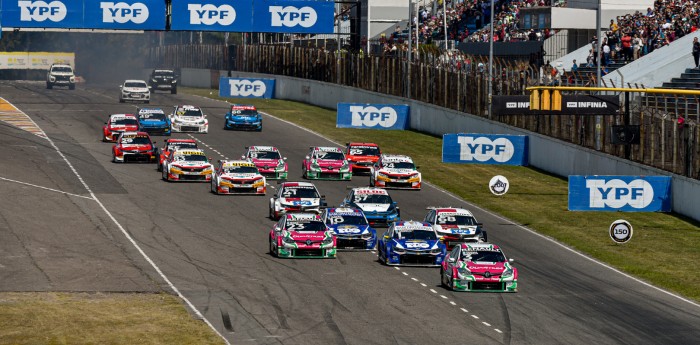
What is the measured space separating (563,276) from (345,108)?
3284cm

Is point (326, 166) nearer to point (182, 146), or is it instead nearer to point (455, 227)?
point (182, 146)

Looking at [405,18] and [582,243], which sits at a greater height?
[405,18]

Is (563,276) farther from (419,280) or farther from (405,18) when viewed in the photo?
(405,18)

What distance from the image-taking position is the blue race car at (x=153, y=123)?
2662 inches

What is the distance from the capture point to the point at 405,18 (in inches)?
4882

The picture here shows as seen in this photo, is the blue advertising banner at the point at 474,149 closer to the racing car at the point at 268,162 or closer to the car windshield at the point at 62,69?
the racing car at the point at 268,162

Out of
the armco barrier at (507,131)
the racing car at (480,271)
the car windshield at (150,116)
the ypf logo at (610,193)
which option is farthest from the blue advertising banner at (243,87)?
the racing car at (480,271)

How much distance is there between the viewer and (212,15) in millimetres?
79625

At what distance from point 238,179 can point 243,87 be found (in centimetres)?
3939

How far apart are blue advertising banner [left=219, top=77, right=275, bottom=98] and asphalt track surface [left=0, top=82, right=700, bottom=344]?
31.6m

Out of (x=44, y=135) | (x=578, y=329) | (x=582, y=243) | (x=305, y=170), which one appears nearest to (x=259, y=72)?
(x=44, y=135)

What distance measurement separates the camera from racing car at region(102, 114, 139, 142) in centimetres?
6506

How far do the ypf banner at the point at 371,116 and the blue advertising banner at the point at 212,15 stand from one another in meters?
12.7

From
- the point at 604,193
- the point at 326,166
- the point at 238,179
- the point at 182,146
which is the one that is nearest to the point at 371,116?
the point at 326,166
